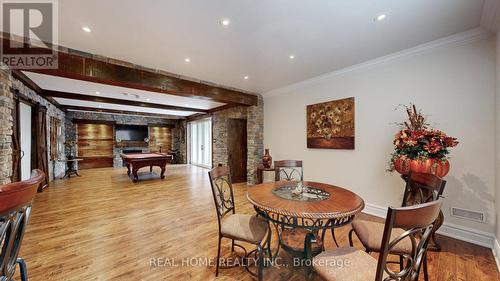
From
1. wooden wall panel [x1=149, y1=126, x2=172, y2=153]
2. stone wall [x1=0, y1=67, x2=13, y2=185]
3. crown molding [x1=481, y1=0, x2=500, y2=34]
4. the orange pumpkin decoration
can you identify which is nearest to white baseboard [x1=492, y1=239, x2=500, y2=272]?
the orange pumpkin decoration


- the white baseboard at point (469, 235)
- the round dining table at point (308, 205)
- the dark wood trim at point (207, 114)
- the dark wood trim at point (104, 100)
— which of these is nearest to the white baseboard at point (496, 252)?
the white baseboard at point (469, 235)

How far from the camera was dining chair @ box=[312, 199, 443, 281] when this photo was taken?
923 millimetres

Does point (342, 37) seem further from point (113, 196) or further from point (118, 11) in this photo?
point (113, 196)

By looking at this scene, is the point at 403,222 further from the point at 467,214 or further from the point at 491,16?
the point at 491,16

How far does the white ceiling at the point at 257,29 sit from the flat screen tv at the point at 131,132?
24.3 feet

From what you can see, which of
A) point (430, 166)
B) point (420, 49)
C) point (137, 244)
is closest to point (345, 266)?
point (430, 166)

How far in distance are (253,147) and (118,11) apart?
13.1 feet

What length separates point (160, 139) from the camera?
1013cm

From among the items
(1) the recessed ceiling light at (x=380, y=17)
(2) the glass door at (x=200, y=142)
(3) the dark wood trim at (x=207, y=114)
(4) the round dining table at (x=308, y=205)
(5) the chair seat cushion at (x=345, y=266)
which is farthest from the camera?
(2) the glass door at (x=200, y=142)

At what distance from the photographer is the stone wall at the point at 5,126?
2523 mm

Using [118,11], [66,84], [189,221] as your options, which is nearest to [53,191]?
[66,84]

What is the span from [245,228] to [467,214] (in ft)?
9.26

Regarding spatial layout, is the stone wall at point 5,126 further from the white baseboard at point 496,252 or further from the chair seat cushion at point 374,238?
the white baseboard at point 496,252

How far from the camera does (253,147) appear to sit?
532 centimetres
